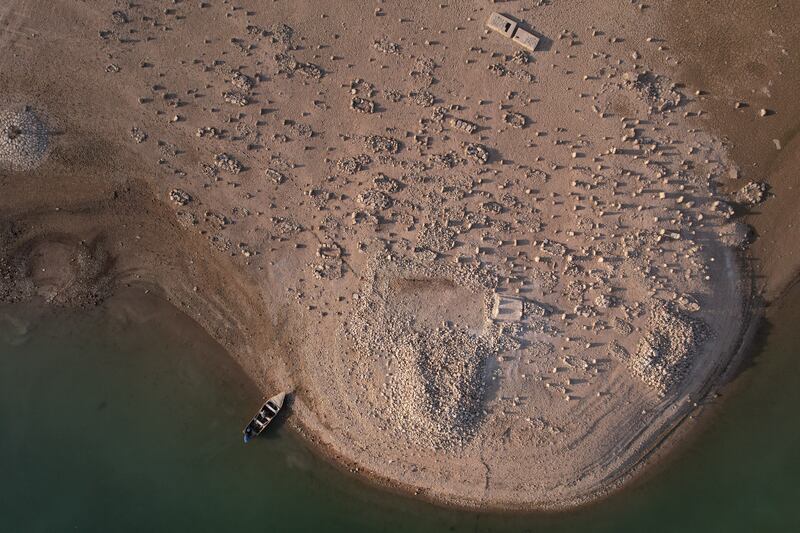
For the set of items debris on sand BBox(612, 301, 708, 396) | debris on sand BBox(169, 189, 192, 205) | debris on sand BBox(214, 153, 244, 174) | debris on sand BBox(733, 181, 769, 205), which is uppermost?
debris on sand BBox(733, 181, 769, 205)

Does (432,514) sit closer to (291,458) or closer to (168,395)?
(291,458)

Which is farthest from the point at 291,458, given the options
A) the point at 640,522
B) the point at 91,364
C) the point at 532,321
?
the point at 640,522

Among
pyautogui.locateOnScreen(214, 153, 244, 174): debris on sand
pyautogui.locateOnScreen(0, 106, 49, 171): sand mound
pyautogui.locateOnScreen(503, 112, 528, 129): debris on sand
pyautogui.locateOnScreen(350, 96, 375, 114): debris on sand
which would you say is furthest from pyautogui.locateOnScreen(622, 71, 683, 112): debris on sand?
pyautogui.locateOnScreen(0, 106, 49, 171): sand mound

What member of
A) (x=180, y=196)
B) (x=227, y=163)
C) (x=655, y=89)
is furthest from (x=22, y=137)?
(x=655, y=89)

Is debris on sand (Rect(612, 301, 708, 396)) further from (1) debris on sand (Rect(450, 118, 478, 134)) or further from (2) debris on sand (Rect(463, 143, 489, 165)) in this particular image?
(1) debris on sand (Rect(450, 118, 478, 134))

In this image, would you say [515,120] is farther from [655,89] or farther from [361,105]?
[361,105]

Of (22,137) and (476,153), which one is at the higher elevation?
(476,153)

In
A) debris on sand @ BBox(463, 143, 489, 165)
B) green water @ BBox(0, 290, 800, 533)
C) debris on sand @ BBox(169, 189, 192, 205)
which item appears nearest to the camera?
debris on sand @ BBox(463, 143, 489, 165)

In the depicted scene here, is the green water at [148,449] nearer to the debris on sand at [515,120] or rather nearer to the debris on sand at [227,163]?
the debris on sand at [227,163]
